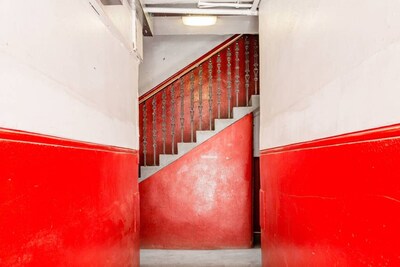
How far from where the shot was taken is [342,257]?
166 centimetres

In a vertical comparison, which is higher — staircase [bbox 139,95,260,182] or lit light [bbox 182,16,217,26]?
lit light [bbox 182,16,217,26]

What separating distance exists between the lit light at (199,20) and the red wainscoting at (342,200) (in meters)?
2.38

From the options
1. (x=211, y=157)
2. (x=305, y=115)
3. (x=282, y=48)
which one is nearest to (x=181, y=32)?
(x=211, y=157)

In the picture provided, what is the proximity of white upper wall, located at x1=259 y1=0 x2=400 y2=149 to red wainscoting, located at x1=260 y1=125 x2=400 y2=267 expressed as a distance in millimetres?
81

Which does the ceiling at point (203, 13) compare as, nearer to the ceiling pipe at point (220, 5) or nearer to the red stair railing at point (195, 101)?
the ceiling pipe at point (220, 5)

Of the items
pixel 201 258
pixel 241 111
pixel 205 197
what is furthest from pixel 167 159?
pixel 201 258

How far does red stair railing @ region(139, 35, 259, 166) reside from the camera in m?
5.90

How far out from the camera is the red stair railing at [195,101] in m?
5.90

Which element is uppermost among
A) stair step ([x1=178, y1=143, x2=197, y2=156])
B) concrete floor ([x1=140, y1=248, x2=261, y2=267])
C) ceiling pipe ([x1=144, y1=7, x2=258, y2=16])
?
ceiling pipe ([x1=144, y1=7, x2=258, y2=16])

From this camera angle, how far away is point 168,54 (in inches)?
248

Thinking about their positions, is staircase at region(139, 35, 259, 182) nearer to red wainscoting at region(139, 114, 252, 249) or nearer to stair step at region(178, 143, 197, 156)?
stair step at region(178, 143, 197, 156)

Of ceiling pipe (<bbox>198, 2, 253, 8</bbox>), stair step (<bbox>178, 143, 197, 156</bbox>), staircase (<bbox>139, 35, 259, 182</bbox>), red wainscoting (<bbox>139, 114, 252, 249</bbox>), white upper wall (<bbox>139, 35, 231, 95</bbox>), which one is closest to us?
ceiling pipe (<bbox>198, 2, 253, 8</bbox>)

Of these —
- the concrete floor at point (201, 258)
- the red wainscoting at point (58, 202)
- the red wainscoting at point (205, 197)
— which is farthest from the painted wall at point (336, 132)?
the red wainscoting at point (205, 197)

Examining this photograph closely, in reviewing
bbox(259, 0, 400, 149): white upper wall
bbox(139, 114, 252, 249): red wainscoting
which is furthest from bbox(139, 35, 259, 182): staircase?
bbox(259, 0, 400, 149): white upper wall
